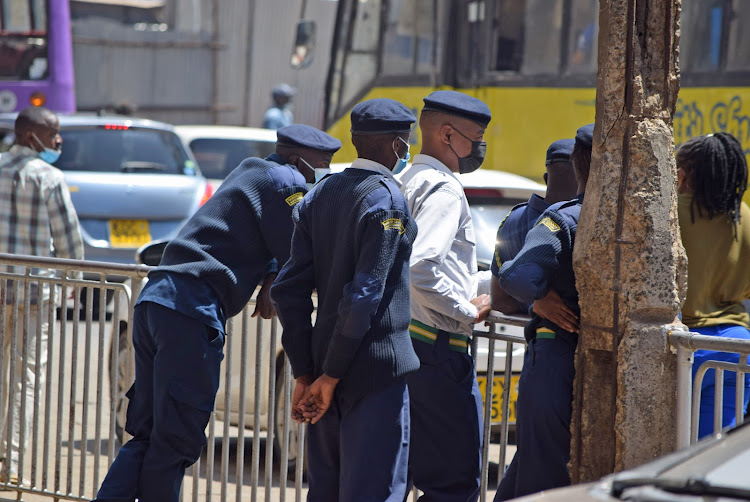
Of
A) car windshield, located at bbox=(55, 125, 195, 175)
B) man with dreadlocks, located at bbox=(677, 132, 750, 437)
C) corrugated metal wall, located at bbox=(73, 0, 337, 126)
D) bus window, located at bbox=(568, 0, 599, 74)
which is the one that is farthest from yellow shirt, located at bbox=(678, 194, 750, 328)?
corrugated metal wall, located at bbox=(73, 0, 337, 126)

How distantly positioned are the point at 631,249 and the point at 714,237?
740 mm

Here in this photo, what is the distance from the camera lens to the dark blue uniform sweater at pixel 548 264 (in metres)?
3.53

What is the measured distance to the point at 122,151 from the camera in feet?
35.9

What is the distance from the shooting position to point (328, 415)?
12.0ft

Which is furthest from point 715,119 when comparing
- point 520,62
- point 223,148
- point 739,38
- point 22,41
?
point 22,41

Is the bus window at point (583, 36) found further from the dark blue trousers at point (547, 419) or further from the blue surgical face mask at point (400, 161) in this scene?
the dark blue trousers at point (547, 419)

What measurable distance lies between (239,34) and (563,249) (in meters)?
21.3

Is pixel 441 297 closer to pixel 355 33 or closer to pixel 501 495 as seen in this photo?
pixel 501 495

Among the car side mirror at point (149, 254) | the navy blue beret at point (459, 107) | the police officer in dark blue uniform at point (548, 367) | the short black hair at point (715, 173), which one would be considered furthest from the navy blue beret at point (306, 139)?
the car side mirror at point (149, 254)

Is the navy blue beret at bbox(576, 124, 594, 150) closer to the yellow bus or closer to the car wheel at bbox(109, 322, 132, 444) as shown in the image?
the car wheel at bbox(109, 322, 132, 444)

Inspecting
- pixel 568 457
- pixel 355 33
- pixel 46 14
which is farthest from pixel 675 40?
pixel 46 14

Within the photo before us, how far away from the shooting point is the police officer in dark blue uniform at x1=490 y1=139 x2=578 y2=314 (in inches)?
162

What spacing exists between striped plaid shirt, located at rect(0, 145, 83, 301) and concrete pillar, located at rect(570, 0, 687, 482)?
10.2ft

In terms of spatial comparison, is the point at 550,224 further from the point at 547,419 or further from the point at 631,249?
the point at 547,419
